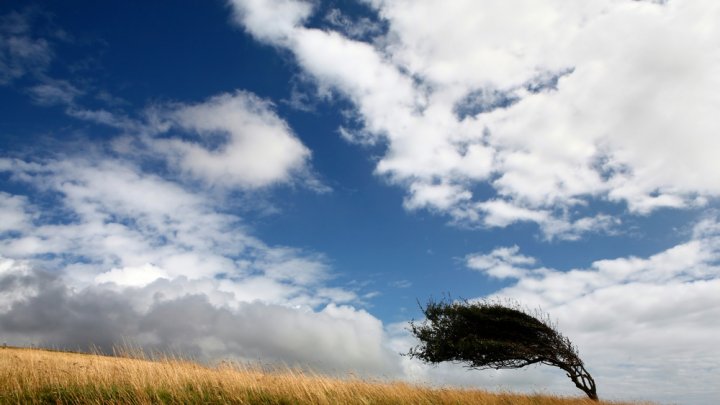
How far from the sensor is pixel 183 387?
638 inches

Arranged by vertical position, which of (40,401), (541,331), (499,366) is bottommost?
(40,401)

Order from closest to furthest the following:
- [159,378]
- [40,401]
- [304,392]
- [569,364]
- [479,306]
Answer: [40,401]
[304,392]
[159,378]
[569,364]
[479,306]

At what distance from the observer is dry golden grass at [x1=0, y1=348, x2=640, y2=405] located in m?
15.1

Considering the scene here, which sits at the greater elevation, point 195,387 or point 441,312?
point 441,312

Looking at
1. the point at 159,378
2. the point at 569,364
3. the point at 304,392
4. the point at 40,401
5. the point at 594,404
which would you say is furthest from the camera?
the point at 569,364

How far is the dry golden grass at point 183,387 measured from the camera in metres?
15.1

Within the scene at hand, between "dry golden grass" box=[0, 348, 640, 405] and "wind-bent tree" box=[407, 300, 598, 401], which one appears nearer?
"dry golden grass" box=[0, 348, 640, 405]

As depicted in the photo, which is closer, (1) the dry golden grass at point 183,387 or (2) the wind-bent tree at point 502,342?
(1) the dry golden grass at point 183,387

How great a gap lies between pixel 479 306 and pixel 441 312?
2.51m

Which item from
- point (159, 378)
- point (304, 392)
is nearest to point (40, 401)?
point (159, 378)

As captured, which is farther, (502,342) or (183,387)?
(502,342)

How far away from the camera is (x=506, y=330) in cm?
2711

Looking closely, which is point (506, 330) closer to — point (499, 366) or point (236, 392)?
point (499, 366)

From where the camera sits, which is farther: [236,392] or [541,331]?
[541,331]
